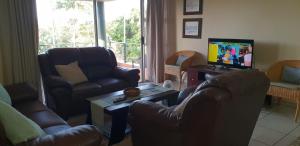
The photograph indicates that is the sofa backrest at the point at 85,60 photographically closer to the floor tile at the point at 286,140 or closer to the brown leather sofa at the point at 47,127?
the brown leather sofa at the point at 47,127

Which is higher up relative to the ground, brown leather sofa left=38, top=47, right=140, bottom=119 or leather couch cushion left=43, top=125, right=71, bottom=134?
brown leather sofa left=38, top=47, right=140, bottom=119

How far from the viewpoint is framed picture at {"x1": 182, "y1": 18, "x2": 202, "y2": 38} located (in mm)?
5074

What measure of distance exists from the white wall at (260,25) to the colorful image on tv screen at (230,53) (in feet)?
1.05

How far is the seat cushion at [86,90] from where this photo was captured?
3379mm

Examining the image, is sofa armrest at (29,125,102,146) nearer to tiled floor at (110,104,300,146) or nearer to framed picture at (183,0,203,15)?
tiled floor at (110,104,300,146)

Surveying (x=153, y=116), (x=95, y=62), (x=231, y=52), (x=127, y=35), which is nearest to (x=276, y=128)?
(x=231, y=52)

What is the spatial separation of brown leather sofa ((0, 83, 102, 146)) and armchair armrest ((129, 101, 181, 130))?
1.69 feet

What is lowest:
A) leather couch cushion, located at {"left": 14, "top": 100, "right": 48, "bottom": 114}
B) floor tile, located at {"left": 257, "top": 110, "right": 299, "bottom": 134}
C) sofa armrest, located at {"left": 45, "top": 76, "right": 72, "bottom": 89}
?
floor tile, located at {"left": 257, "top": 110, "right": 299, "bottom": 134}

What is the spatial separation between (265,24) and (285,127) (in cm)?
180

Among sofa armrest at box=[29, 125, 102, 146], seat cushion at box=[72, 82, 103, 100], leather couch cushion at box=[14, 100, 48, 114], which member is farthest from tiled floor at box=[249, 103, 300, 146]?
leather couch cushion at box=[14, 100, 48, 114]

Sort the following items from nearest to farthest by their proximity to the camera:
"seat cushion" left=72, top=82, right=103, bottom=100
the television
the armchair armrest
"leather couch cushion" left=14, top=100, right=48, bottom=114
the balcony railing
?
1. the armchair armrest
2. "leather couch cushion" left=14, top=100, right=48, bottom=114
3. "seat cushion" left=72, top=82, right=103, bottom=100
4. the television
5. the balcony railing

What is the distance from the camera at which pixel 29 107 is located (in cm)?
266

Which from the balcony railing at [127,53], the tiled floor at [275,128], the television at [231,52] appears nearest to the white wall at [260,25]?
the television at [231,52]

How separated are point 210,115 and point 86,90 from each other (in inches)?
87.5
